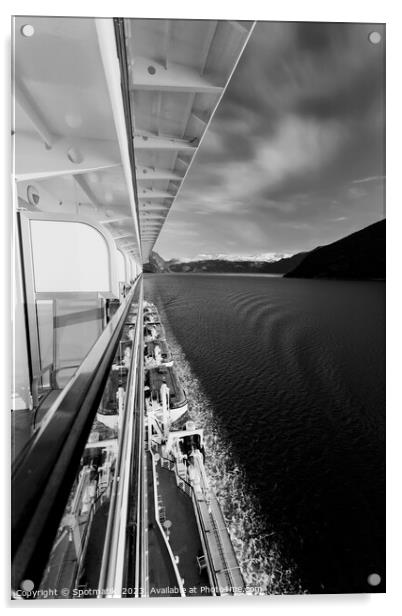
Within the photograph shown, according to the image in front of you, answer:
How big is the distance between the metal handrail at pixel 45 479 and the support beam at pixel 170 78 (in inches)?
45.1

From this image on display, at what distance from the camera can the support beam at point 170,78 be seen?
105 cm

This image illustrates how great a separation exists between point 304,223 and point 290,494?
4.21 m

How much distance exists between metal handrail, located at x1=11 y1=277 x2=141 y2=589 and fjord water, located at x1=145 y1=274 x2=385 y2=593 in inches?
28.3

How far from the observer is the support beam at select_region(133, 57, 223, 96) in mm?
1049

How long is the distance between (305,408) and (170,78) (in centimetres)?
570

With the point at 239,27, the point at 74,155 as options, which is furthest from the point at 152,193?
the point at 239,27

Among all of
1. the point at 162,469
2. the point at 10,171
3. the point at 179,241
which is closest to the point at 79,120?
the point at 10,171

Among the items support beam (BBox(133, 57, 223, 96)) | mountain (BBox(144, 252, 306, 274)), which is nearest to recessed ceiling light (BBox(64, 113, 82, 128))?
support beam (BBox(133, 57, 223, 96))

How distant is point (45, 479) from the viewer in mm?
278

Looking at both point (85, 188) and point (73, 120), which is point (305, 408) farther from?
point (73, 120)

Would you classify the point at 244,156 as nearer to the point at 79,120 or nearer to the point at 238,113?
the point at 238,113

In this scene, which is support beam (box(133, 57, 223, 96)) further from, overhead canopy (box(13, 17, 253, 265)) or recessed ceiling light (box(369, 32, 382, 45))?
recessed ceiling light (box(369, 32, 382, 45))
